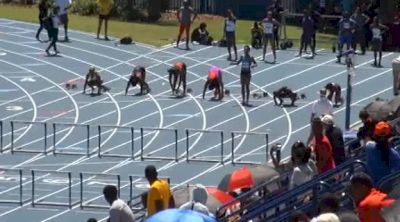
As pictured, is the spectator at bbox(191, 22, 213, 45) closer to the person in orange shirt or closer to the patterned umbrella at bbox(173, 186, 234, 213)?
the patterned umbrella at bbox(173, 186, 234, 213)

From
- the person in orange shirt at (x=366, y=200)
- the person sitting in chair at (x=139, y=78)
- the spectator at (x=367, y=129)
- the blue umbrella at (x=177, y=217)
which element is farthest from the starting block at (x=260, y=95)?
the blue umbrella at (x=177, y=217)

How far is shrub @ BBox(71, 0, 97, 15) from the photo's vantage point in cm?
5204

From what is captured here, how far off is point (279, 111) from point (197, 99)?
8.48 feet

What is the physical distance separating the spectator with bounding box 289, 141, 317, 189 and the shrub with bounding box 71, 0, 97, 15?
36.4 meters

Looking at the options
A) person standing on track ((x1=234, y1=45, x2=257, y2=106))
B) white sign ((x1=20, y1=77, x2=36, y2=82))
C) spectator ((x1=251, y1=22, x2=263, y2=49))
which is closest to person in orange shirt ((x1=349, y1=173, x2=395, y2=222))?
person standing on track ((x1=234, y1=45, x2=257, y2=106))

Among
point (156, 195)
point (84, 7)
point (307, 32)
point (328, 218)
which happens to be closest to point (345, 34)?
point (307, 32)

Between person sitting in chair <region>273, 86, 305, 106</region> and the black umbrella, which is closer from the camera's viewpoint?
the black umbrella

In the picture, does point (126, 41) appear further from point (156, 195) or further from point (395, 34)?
point (156, 195)

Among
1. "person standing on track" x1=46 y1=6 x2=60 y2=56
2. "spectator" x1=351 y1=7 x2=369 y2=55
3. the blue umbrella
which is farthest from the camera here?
"person standing on track" x1=46 y1=6 x2=60 y2=56

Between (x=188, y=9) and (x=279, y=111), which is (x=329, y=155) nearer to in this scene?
(x=279, y=111)

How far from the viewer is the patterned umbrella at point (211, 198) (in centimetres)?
1661

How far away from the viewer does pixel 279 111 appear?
34.8m

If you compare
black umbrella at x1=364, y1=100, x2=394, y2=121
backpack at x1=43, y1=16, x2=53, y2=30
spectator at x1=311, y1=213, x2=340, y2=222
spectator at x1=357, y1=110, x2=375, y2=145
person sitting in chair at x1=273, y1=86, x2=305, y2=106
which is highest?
spectator at x1=311, y1=213, x2=340, y2=222

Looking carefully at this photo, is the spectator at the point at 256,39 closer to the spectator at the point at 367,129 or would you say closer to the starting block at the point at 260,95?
the starting block at the point at 260,95
